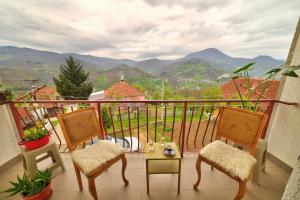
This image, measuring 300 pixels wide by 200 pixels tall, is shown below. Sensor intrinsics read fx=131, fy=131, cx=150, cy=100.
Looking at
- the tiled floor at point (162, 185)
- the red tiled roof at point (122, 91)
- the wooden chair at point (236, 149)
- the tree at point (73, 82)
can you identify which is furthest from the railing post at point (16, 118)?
the tree at point (73, 82)

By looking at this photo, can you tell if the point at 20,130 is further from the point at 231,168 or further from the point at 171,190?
the point at 231,168

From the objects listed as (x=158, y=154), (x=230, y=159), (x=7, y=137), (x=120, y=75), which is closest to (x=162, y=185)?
(x=158, y=154)

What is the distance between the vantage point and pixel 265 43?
301 centimetres

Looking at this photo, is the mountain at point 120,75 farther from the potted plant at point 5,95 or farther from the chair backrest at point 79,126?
the chair backrest at point 79,126

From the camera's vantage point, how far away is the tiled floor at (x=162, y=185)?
5.02 feet

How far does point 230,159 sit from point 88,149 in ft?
5.25

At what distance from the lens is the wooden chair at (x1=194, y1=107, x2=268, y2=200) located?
1.27m

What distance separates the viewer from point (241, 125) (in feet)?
5.31

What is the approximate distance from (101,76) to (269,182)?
13.5 metres

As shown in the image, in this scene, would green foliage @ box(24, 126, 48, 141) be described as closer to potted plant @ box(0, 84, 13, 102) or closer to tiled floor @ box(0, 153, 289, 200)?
tiled floor @ box(0, 153, 289, 200)

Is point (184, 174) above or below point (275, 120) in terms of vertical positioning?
below

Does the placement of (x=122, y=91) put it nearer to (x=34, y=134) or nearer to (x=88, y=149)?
(x=34, y=134)

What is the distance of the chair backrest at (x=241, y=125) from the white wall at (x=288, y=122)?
62 centimetres

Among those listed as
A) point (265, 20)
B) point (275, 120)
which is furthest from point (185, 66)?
point (275, 120)
